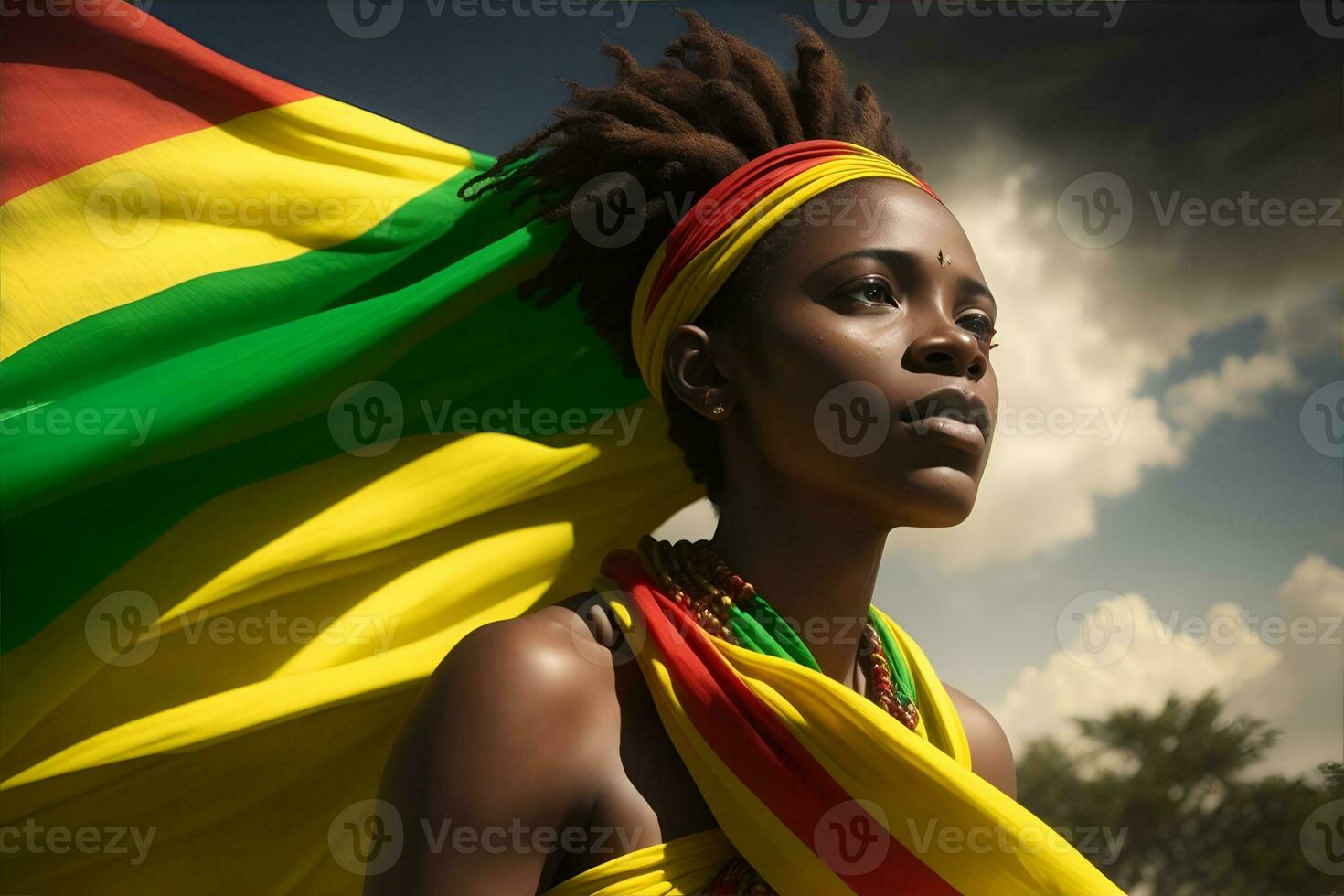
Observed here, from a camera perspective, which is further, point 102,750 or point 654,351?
point 654,351

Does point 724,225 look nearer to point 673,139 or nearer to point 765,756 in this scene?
point 673,139

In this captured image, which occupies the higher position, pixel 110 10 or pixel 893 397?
pixel 110 10

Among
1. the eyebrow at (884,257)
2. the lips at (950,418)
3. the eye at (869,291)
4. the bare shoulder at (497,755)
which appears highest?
the eyebrow at (884,257)

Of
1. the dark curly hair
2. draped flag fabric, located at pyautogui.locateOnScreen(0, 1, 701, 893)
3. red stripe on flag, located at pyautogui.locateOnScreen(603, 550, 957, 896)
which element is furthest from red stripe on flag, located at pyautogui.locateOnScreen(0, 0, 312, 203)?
red stripe on flag, located at pyautogui.locateOnScreen(603, 550, 957, 896)

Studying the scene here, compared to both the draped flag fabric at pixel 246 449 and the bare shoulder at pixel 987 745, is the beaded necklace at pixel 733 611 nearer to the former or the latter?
the bare shoulder at pixel 987 745

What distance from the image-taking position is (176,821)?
8.57 ft

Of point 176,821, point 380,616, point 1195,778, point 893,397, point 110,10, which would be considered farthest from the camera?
point 1195,778

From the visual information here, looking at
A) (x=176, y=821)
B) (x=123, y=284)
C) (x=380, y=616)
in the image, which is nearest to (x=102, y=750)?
(x=176, y=821)

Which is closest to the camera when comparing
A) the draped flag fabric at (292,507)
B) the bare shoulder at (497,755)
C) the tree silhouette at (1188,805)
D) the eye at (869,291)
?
the bare shoulder at (497,755)

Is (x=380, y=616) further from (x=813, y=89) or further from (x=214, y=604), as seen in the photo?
(x=813, y=89)

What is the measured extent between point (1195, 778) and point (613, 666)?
4421 millimetres

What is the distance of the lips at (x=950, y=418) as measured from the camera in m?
2.40

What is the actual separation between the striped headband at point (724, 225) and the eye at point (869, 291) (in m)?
0.23

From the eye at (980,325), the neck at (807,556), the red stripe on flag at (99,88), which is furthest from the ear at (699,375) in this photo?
the red stripe on flag at (99,88)
